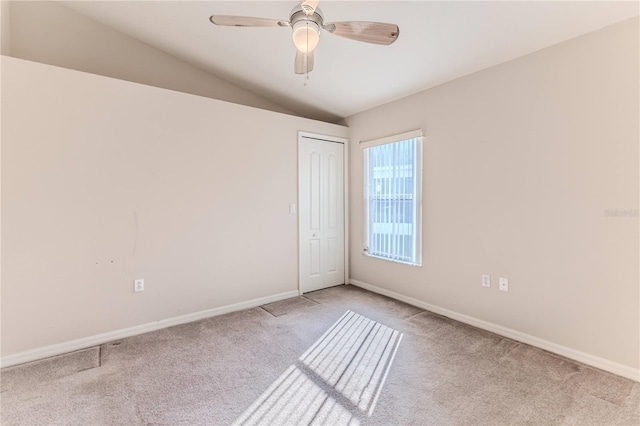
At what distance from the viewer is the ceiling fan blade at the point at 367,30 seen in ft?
5.95

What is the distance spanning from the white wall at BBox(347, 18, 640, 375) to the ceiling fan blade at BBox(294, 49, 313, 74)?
1788 millimetres

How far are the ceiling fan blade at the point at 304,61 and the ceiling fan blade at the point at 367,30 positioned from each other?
0.68 ft

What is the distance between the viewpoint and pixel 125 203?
2.76 metres

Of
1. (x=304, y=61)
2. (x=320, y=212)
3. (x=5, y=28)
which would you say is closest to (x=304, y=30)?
(x=304, y=61)

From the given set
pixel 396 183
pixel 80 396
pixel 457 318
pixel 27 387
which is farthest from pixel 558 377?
pixel 27 387

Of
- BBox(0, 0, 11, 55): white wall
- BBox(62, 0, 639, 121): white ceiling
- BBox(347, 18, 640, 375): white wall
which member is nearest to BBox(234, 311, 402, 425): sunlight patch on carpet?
BBox(347, 18, 640, 375): white wall

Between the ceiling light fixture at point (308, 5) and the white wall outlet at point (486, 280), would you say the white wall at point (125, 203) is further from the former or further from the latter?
the white wall outlet at point (486, 280)

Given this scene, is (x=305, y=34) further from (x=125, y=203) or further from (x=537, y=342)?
(x=537, y=342)

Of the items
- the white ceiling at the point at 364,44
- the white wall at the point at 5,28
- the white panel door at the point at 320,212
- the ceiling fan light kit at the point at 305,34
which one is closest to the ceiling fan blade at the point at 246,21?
the ceiling fan light kit at the point at 305,34

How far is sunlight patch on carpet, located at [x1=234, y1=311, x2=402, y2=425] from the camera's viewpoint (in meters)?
1.71

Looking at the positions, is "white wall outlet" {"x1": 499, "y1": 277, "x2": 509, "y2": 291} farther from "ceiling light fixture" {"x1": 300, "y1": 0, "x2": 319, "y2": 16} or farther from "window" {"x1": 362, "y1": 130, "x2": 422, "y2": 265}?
"ceiling light fixture" {"x1": 300, "y1": 0, "x2": 319, "y2": 16}

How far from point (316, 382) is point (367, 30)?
7.79 feet

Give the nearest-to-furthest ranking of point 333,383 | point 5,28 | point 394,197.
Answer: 1. point 333,383
2. point 5,28
3. point 394,197

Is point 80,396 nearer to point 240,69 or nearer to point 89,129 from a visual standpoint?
point 89,129
